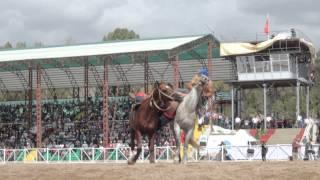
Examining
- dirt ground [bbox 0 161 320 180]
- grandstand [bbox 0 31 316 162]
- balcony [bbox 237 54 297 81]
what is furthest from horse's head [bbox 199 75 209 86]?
balcony [bbox 237 54 297 81]

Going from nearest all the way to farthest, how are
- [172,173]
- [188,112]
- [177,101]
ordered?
[172,173]
[188,112]
[177,101]

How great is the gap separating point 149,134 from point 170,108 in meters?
0.82

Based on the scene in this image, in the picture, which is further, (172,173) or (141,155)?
(141,155)

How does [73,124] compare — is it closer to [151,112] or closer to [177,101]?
[151,112]

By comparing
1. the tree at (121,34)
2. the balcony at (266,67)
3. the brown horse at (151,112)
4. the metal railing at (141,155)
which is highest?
the tree at (121,34)

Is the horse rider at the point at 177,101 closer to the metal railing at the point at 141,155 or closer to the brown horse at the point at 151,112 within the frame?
the brown horse at the point at 151,112

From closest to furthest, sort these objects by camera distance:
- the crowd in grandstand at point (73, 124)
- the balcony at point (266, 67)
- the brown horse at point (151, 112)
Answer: the brown horse at point (151, 112), the crowd in grandstand at point (73, 124), the balcony at point (266, 67)

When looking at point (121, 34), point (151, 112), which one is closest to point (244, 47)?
point (151, 112)

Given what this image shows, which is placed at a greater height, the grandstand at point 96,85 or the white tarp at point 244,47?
the white tarp at point 244,47

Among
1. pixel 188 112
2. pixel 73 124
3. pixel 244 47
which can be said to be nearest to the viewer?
pixel 188 112

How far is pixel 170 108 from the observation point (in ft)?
51.2

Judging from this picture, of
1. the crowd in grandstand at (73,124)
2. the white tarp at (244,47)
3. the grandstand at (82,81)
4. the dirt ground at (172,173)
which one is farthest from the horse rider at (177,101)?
the white tarp at (244,47)

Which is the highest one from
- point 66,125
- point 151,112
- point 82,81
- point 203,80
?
point 82,81

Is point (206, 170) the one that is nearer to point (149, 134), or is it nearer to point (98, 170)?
point (98, 170)
